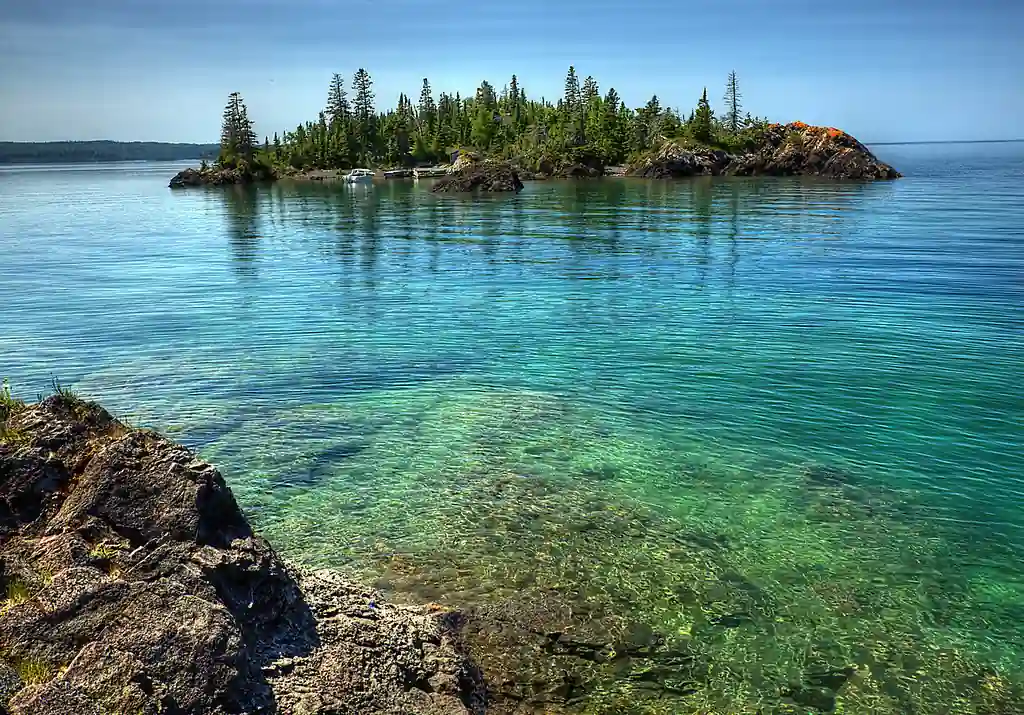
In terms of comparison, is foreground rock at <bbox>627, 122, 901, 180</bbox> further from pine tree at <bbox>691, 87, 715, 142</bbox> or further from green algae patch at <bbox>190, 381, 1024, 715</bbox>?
green algae patch at <bbox>190, 381, 1024, 715</bbox>

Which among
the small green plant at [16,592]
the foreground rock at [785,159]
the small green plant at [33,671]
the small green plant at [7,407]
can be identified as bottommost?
the small green plant at [33,671]

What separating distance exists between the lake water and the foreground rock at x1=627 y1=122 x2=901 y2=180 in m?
99.8

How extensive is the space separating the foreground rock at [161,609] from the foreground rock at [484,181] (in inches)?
4336

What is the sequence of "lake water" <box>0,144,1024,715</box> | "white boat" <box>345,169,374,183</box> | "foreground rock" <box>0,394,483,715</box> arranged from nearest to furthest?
"foreground rock" <box>0,394,483,715</box> → "lake water" <box>0,144,1024,715</box> → "white boat" <box>345,169,374,183</box>

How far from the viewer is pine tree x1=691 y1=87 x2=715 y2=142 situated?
173 metres

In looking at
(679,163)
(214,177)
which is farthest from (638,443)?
(214,177)

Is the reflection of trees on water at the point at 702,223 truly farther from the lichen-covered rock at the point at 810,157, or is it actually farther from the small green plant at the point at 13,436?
the small green plant at the point at 13,436

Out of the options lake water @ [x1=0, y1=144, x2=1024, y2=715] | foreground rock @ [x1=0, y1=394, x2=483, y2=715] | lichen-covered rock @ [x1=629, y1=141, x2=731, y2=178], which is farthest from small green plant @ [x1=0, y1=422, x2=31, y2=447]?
lichen-covered rock @ [x1=629, y1=141, x2=731, y2=178]

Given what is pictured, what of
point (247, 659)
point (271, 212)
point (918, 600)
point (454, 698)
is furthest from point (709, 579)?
point (271, 212)

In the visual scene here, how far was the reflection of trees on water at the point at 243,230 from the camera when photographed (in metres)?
51.0

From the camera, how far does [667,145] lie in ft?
510

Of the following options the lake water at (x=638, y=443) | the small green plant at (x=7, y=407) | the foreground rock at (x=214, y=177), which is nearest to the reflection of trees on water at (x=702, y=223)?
the lake water at (x=638, y=443)

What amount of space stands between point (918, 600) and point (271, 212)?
93.7 metres

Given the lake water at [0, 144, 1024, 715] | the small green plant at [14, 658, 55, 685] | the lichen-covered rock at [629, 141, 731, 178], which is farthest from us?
the lichen-covered rock at [629, 141, 731, 178]
